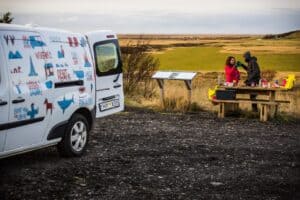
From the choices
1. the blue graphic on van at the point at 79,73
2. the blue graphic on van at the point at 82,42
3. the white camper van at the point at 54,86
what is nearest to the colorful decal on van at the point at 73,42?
the white camper van at the point at 54,86

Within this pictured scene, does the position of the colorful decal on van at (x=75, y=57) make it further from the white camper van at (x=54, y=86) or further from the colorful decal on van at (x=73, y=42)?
the colorful decal on van at (x=73, y=42)

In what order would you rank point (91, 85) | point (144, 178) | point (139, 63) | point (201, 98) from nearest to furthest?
1. point (144, 178)
2. point (91, 85)
3. point (201, 98)
4. point (139, 63)

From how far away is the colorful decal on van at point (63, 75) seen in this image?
8.98 metres

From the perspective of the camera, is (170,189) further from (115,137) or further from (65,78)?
(115,137)

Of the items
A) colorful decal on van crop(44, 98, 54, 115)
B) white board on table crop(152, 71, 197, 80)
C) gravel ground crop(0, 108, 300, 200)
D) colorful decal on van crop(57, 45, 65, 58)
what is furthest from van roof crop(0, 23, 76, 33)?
white board on table crop(152, 71, 197, 80)

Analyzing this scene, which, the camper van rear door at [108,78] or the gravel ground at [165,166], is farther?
the camper van rear door at [108,78]

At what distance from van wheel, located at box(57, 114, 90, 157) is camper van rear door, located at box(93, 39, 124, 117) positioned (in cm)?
59

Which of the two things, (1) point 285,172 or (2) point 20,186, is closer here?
(2) point 20,186

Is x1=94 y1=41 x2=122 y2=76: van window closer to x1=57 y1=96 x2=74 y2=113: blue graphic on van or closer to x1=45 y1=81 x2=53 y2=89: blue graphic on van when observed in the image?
x1=57 y1=96 x2=74 y2=113: blue graphic on van

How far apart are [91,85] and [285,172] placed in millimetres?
3389

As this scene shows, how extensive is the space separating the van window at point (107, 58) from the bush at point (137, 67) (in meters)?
11.2

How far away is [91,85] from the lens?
9812mm

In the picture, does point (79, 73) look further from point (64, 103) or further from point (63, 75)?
point (64, 103)

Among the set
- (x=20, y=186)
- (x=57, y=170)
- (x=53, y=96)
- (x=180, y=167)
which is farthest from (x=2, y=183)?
(x=180, y=167)
